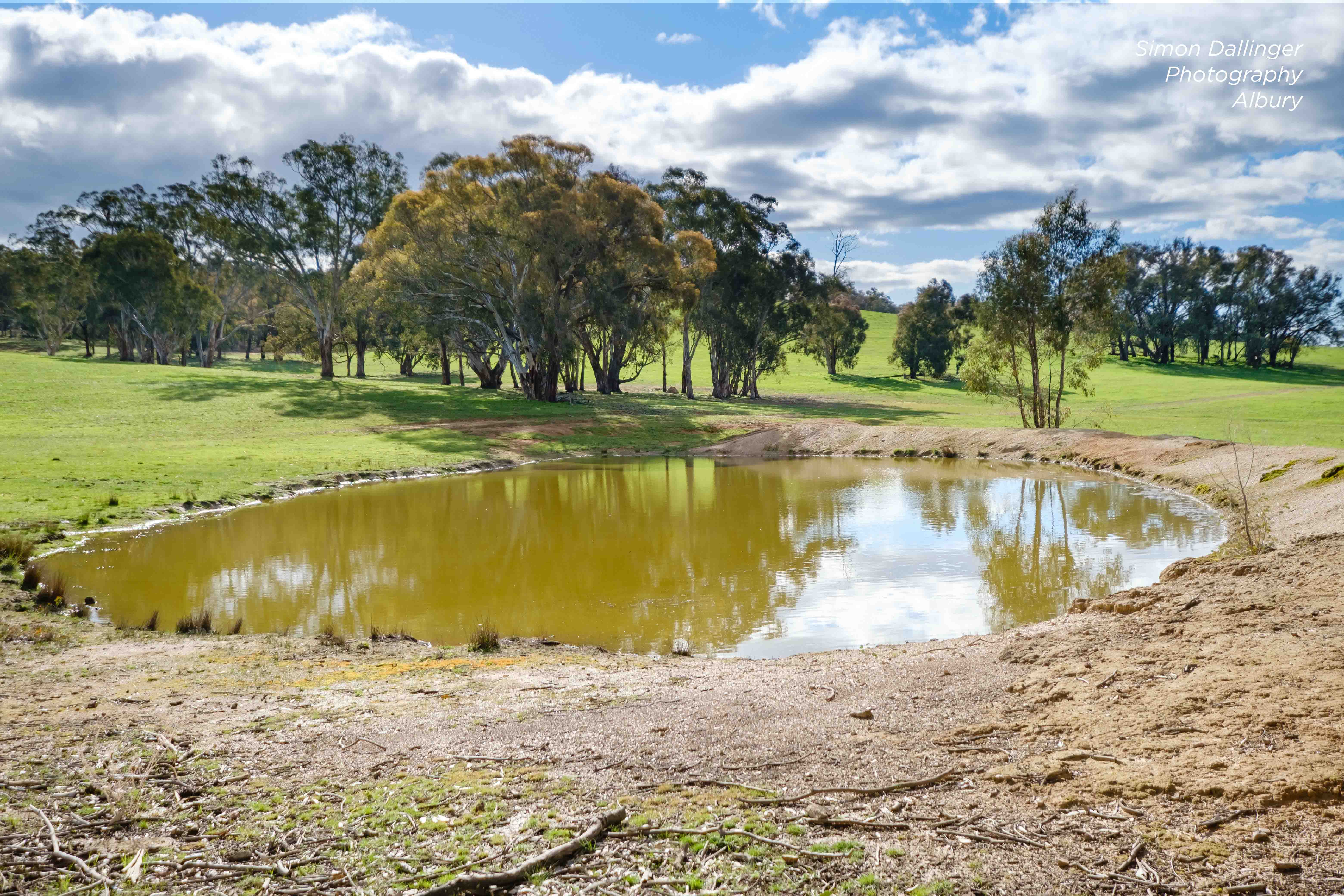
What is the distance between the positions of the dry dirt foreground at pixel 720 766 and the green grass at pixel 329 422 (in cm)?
825

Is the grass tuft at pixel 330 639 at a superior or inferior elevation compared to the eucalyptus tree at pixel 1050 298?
inferior

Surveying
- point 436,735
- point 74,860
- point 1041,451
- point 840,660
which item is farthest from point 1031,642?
point 1041,451

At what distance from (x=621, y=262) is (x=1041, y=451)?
2352 centimetres

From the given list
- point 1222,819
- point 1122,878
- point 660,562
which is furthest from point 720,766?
point 660,562

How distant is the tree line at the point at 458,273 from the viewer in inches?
1732

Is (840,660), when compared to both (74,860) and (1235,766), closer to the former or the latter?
(1235,766)

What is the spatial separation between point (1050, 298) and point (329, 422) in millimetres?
30323

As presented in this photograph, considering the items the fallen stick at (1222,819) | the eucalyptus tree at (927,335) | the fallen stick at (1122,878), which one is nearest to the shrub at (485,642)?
the fallen stick at (1122,878)

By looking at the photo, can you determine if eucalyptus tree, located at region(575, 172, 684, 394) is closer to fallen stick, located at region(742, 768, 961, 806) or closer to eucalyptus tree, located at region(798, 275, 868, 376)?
eucalyptus tree, located at region(798, 275, 868, 376)

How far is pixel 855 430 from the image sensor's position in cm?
3644

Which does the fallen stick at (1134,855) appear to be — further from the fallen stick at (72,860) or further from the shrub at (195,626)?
the shrub at (195,626)

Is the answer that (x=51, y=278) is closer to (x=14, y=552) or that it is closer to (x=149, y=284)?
(x=149, y=284)

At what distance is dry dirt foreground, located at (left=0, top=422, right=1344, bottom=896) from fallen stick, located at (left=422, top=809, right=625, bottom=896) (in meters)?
0.05

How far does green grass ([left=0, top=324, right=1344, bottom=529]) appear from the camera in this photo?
71.8 feet
